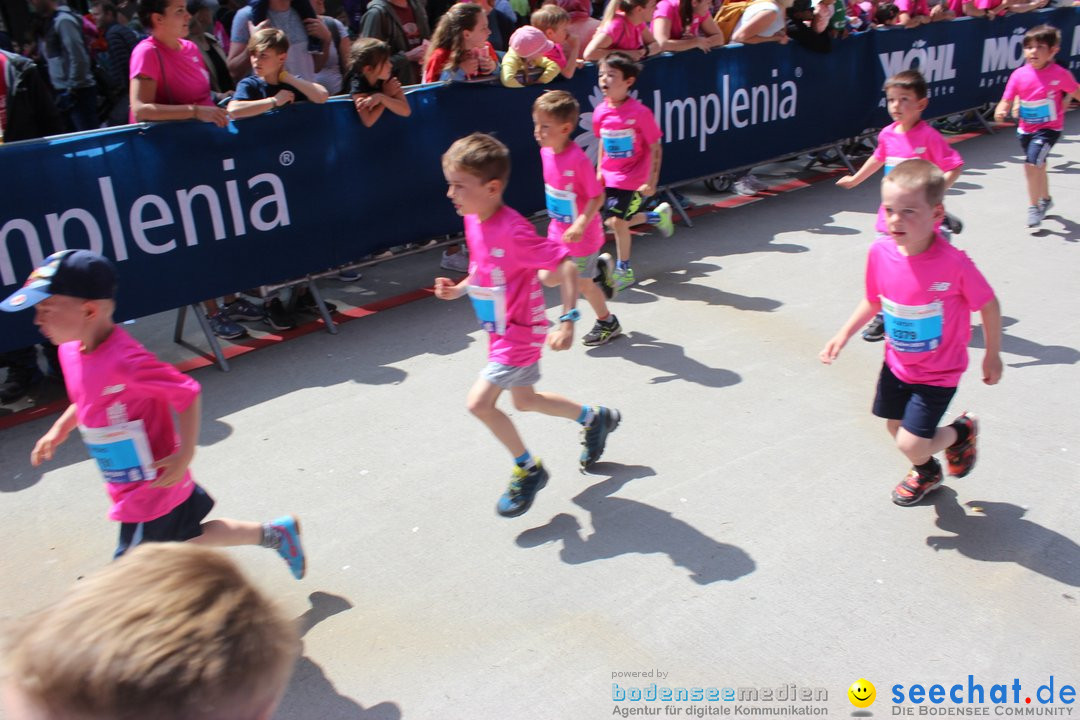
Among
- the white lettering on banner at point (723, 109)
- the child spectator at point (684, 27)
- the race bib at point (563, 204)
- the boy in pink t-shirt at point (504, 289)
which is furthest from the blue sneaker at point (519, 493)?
the child spectator at point (684, 27)

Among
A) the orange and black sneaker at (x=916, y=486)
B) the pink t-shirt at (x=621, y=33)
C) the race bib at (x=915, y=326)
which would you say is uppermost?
the pink t-shirt at (x=621, y=33)

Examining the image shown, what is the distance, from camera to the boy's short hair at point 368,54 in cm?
712

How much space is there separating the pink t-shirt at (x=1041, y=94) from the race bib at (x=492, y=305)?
624 cm

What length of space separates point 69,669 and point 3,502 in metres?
4.36

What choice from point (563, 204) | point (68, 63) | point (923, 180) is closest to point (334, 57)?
point (68, 63)

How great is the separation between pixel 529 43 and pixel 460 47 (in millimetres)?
615

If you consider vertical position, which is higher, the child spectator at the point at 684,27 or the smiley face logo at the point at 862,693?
the child spectator at the point at 684,27

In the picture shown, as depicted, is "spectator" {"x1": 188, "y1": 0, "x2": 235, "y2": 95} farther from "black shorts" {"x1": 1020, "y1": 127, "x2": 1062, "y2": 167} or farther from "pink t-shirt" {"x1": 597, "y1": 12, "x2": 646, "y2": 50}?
"black shorts" {"x1": 1020, "y1": 127, "x2": 1062, "y2": 167}

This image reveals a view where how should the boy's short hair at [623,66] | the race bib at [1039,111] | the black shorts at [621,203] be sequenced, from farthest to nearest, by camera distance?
1. the race bib at [1039,111]
2. the black shorts at [621,203]
3. the boy's short hair at [623,66]

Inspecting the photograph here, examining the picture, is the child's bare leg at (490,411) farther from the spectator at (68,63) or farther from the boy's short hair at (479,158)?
the spectator at (68,63)

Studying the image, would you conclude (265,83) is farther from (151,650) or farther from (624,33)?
(151,650)

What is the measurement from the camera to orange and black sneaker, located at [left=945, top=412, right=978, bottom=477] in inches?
174

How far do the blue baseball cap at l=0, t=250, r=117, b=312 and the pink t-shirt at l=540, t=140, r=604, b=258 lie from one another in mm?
3282

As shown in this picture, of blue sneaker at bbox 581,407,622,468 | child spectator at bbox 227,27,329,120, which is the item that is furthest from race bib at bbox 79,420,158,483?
child spectator at bbox 227,27,329,120
